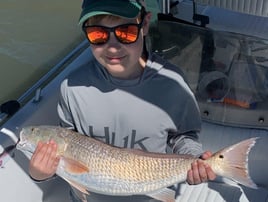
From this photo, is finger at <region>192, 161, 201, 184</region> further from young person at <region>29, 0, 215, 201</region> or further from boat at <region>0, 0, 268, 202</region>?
boat at <region>0, 0, 268, 202</region>

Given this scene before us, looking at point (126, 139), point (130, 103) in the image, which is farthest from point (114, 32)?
point (126, 139)

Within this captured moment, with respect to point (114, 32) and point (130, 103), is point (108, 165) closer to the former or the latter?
point (130, 103)

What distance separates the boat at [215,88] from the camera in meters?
2.13

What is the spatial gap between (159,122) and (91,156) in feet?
0.86

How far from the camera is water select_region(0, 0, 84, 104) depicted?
9.98 feet

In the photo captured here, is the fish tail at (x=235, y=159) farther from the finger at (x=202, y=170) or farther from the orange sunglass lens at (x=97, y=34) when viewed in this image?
the orange sunglass lens at (x=97, y=34)

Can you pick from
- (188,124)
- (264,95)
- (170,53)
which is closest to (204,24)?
(170,53)

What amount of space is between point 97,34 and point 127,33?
0.09 meters

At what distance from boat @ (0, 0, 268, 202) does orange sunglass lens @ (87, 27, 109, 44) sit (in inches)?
27.0

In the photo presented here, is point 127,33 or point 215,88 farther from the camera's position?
point 215,88

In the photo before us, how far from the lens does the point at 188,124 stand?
160cm

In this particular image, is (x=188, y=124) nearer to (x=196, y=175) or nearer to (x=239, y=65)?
(x=196, y=175)

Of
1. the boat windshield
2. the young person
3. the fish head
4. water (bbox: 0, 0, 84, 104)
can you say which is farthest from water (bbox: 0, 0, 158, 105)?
the fish head

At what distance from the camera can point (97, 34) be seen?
142 cm
